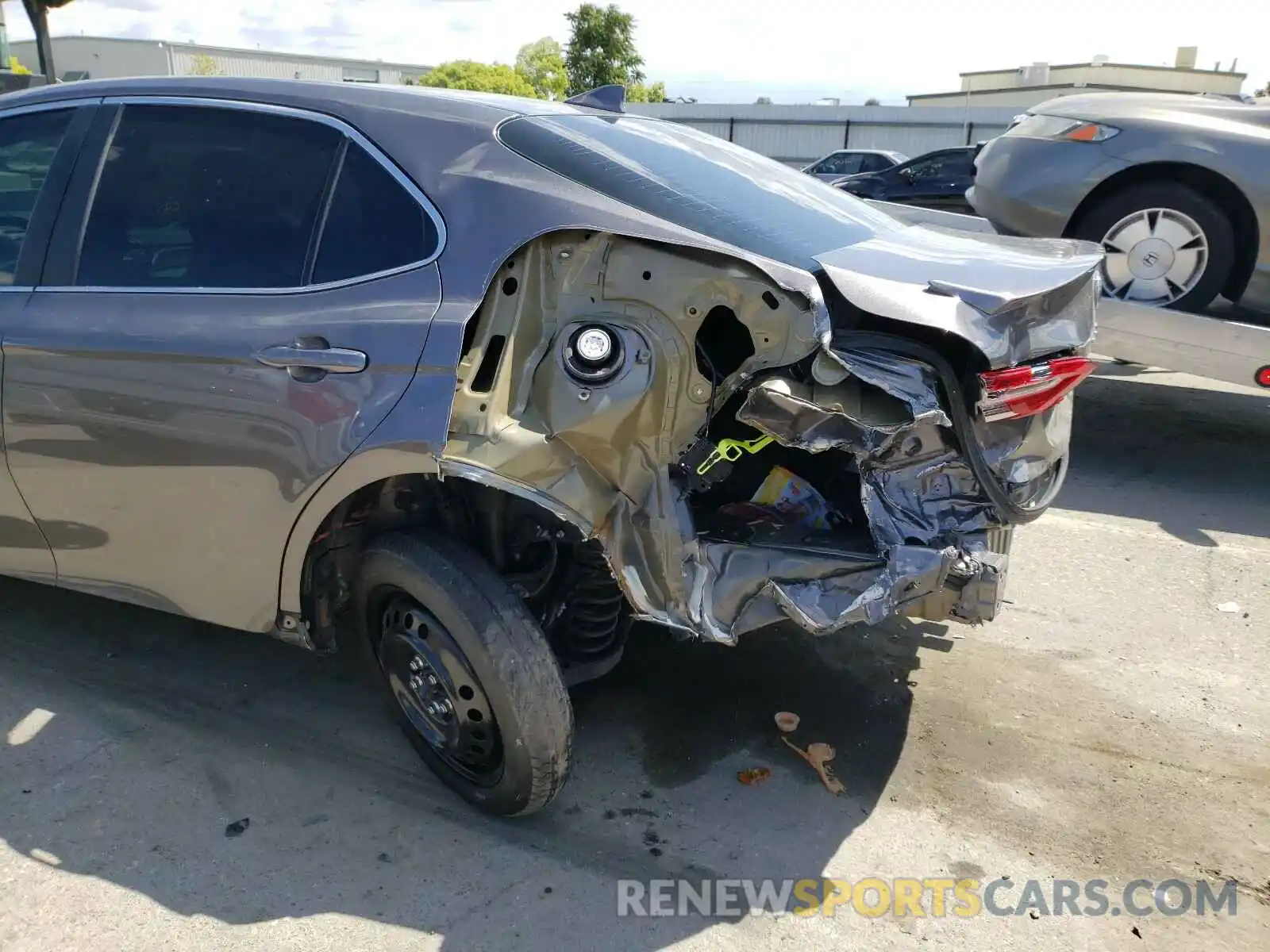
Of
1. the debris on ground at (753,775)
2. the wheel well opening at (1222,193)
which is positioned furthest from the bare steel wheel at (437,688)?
the wheel well opening at (1222,193)

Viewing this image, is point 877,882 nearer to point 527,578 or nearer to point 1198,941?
point 1198,941

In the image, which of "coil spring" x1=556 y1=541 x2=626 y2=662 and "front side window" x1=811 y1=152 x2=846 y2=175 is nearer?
"coil spring" x1=556 y1=541 x2=626 y2=662

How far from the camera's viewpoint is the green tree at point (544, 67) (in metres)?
41.6

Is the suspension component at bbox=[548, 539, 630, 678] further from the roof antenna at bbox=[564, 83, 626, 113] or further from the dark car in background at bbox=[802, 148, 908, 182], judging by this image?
the dark car in background at bbox=[802, 148, 908, 182]

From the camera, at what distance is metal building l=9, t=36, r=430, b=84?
58.6m

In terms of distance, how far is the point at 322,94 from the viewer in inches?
120

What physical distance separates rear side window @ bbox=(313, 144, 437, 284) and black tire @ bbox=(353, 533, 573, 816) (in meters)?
0.76

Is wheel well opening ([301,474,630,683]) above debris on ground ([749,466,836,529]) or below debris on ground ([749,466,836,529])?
below

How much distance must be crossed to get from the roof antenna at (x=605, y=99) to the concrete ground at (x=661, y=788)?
2.02m

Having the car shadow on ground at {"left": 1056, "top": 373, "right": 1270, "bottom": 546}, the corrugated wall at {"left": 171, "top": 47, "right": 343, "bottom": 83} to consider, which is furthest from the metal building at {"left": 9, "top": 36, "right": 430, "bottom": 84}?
the car shadow on ground at {"left": 1056, "top": 373, "right": 1270, "bottom": 546}

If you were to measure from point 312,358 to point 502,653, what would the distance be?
0.92 metres

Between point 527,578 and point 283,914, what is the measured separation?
3.56ft

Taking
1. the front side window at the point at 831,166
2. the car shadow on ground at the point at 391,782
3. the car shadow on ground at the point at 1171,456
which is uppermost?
the front side window at the point at 831,166

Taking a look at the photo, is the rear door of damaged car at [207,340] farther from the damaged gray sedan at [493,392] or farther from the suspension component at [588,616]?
the suspension component at [588,616]
